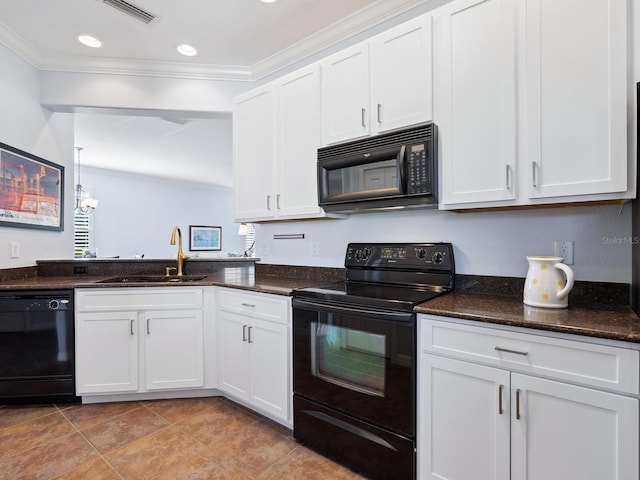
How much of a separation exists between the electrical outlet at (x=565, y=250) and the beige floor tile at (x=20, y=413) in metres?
3.29

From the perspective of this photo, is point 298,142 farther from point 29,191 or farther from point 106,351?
point 29,191

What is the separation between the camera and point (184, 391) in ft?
8.36

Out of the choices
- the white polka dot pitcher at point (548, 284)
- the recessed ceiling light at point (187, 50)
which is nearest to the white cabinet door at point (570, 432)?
the white polka dot pitcher at point (548, 284)

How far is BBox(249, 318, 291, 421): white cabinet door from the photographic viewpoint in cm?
202

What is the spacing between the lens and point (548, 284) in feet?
4.65

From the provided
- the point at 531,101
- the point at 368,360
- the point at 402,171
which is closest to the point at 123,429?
the point at 368,360

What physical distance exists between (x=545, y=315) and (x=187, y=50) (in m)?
2.97

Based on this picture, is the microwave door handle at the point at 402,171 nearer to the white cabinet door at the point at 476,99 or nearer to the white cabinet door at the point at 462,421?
the white cabinet door at the point at 476,99

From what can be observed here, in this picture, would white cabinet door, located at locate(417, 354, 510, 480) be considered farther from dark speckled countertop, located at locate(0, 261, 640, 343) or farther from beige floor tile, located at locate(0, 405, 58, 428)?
beige floor tile, located at locate(0, 405, 58, 428)

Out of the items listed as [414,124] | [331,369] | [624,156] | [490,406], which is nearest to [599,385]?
[490,406]

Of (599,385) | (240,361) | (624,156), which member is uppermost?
(624,156)

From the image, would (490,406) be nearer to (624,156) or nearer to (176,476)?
(624,156)

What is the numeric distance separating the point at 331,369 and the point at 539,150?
4.69ft

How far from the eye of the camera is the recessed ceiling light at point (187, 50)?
8.59 feet
